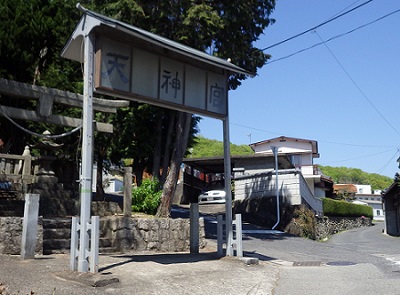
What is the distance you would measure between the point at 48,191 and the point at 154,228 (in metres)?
4.05

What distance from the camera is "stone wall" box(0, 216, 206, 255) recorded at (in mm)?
8984

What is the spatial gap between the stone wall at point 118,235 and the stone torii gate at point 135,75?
5.76 ft

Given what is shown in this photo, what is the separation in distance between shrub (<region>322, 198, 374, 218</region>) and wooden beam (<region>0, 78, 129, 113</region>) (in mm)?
22015

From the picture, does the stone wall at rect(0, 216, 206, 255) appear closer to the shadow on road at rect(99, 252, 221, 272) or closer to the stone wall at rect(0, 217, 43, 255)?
the stone wall at rect(0, 217, 43, 255)

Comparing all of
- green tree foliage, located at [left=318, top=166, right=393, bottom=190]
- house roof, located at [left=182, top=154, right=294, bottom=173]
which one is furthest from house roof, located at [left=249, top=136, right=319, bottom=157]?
green tree foliage, located at [left=318, top=166, right=393, bottom=190]

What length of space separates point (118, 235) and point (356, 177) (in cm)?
11961

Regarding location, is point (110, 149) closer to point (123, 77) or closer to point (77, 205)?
point (77, 205)

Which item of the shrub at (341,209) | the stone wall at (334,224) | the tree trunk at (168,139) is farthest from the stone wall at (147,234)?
the shrub at (341,209)

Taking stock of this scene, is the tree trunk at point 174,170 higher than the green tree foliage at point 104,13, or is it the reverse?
the green tree foliage at point 104,13

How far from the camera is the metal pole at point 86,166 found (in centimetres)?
784

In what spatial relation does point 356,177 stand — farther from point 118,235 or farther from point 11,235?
point 11,235

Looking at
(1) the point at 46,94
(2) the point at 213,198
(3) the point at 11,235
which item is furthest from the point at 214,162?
(3) the point at 11,235

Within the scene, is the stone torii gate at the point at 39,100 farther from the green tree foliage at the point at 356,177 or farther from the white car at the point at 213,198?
the green tree foliage at the point at 356,177

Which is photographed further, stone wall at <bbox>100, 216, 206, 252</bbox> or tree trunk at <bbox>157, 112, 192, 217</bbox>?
tree trunk at <bbox>157, 112, 192, 217</bbox>
